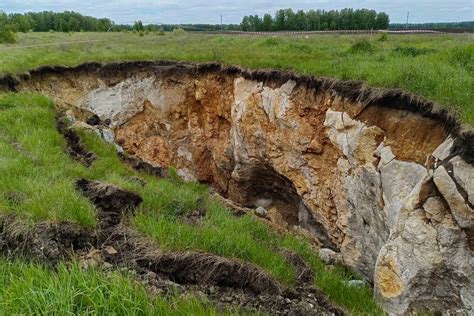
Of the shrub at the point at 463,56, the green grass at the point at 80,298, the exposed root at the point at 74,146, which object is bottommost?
the exposed root at the point at 74,146

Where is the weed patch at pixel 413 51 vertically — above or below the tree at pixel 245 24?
above

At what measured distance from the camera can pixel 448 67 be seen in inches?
349

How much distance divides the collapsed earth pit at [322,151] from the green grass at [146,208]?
110 cm

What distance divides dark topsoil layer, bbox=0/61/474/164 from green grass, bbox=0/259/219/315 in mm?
4688

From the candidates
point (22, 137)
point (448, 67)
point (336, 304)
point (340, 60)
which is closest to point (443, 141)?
point (448, 67)

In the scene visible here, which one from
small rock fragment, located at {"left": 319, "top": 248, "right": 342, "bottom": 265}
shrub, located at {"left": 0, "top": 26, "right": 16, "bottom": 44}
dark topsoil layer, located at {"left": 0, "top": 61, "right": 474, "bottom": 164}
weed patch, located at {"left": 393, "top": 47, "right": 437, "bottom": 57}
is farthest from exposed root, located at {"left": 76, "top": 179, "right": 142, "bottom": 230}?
shrub, located at {"left": 0, "top": 26, "right": 16, "bottom": 44}

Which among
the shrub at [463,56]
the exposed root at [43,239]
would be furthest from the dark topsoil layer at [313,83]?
A: the exposed root at [43,239]

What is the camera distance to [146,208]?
6727 millimetres

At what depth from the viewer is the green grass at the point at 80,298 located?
3.24 meters

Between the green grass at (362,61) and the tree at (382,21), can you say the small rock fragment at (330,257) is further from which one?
the tree at (382,21)

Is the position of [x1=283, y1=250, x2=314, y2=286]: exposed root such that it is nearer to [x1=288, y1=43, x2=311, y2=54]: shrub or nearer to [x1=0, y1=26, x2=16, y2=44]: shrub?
[x1=288, y1=43, x2=311, y2=54]: shrub

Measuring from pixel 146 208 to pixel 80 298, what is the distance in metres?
3.34

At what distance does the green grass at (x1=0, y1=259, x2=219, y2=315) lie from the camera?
3244 mm

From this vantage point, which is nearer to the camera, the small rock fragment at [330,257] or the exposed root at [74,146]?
the small rock fragment at [330,257]
